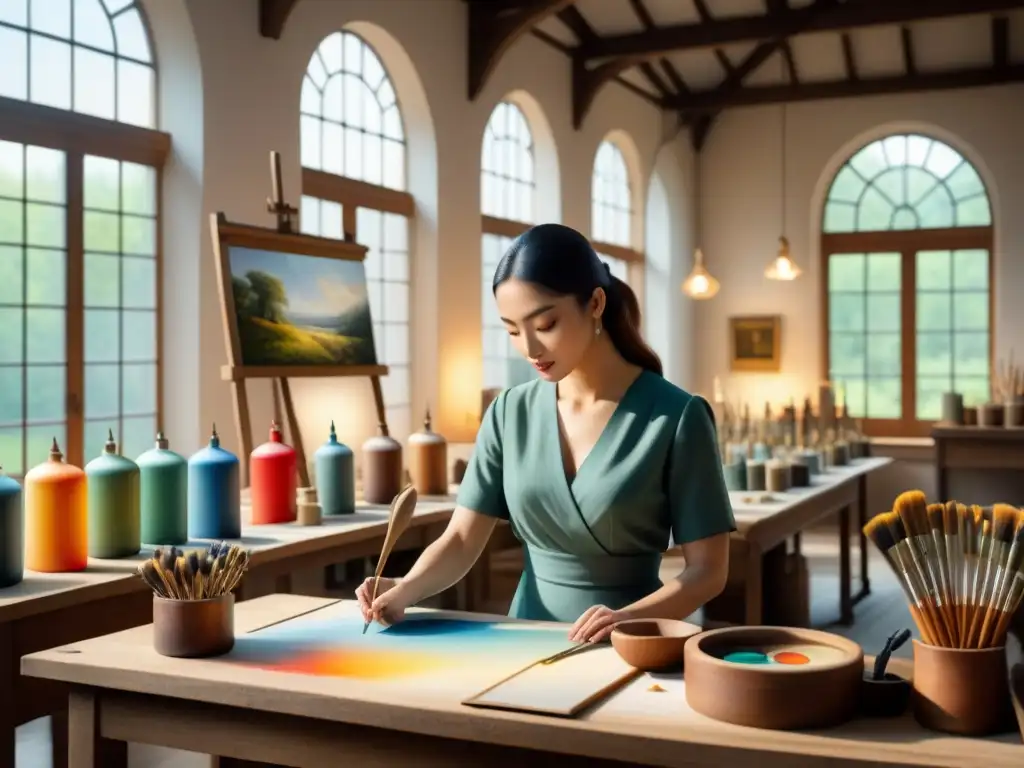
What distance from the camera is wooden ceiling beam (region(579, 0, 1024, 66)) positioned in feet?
28.1

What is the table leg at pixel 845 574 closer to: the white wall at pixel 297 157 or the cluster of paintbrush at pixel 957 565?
the white wall at pixel 297 157

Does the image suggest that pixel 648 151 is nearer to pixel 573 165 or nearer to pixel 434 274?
pixel 573 165

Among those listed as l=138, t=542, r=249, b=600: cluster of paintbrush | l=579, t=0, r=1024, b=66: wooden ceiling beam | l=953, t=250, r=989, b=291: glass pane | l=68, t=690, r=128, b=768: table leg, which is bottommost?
l=68, t=690, r=128, b=768: table leg

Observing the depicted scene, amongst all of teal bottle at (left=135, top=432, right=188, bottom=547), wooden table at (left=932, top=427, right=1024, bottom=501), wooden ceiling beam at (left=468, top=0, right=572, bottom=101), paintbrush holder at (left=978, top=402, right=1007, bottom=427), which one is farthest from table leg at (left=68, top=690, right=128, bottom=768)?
paintbrush holder at (left=978, top=402, right=1007, bottom=427)

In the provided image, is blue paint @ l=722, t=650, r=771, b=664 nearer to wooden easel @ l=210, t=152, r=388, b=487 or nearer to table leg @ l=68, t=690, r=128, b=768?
table leg @ l=68, t=690, r=128, b=768

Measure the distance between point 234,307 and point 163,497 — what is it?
1.69 metres

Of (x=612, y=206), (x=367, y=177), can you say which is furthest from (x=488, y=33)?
(x=612, y=206)

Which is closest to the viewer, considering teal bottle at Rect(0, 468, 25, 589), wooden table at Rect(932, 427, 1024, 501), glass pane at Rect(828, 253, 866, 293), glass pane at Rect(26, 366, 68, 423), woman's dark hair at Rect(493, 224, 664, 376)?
woman's dark hair at Rect(493, 224, 664, 376)

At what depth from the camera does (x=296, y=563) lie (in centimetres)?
353

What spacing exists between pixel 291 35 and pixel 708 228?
654 centimetres

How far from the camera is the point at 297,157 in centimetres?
651

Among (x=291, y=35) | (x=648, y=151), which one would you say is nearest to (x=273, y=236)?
(x=291, y=35)

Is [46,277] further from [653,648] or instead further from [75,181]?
[653,648]

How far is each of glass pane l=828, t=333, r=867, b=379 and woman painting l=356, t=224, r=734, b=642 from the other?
9.65 metres
